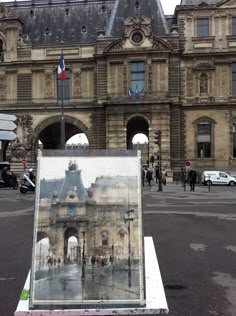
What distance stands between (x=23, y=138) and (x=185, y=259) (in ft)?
147

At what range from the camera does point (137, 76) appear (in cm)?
4950

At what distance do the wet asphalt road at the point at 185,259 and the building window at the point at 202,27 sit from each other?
37.4 metres

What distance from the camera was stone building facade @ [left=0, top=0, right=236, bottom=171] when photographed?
4894 cm

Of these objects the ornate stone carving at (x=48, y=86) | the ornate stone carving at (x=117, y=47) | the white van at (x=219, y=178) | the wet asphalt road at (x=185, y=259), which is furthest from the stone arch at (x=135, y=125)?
the wet asphalt road at (x=185, y=259)

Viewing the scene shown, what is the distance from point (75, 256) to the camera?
4344mm

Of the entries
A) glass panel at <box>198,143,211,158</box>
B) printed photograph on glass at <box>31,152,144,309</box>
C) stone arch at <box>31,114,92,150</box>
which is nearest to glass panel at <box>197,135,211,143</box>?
glass panel at <box>198,143,211,158</box>

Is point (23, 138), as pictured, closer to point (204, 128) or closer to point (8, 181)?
point (8, 181)

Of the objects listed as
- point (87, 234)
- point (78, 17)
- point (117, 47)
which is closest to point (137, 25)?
point (117, 47)

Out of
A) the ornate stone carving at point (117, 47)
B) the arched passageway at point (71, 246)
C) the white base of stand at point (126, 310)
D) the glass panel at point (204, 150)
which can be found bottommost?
the white base of stand at point (126, 310)

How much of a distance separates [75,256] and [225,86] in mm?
48081

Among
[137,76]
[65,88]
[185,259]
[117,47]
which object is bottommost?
[185,259]

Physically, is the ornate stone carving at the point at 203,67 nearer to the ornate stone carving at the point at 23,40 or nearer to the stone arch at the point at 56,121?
the stone arch at the point at 56,121

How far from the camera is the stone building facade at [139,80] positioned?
48938 mm

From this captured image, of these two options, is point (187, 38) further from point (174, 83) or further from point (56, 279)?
point (56, 279)
